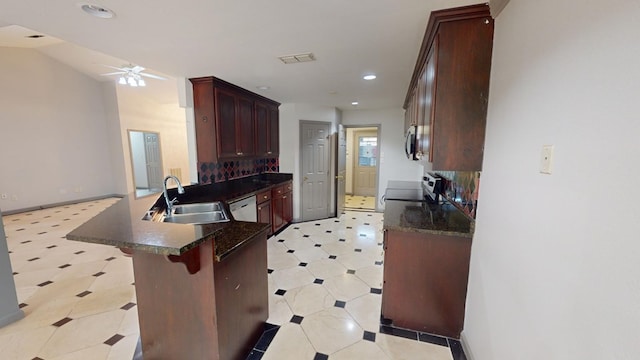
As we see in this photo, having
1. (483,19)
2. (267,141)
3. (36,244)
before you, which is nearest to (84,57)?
(36,244)

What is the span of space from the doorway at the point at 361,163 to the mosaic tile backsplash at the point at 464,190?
5.29 metres

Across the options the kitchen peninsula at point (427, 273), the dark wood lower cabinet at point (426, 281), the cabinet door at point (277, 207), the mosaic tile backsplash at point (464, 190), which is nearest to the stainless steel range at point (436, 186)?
the mosaic tile backsplash at point (464, 190)

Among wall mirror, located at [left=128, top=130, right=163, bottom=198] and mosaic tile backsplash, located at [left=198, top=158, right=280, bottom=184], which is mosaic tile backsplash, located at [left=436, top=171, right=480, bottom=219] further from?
wall mirror, located at [left=128, top=130, right=163, bottom=198]

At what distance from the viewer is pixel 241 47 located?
2.26m

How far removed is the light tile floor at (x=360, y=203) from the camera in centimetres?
649

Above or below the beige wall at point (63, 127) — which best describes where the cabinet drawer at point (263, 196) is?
below

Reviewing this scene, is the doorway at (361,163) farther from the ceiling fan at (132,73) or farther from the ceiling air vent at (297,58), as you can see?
the ceiling air vent at (297,58)

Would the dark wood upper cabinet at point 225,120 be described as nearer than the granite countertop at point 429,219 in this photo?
No

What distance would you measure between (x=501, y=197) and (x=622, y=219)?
2.61ft

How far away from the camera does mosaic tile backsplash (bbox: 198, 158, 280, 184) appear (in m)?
3.57

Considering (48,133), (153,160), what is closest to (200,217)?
(48,133)

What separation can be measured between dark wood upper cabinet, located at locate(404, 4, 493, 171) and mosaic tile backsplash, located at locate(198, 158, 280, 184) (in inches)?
118

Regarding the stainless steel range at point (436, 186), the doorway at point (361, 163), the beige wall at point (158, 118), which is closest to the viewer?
the stainless steel range at point (436, 186)

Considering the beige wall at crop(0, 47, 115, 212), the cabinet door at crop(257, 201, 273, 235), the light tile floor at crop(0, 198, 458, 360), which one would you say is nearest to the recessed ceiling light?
the light tile floor at crop(0, 198, 458, 360)
